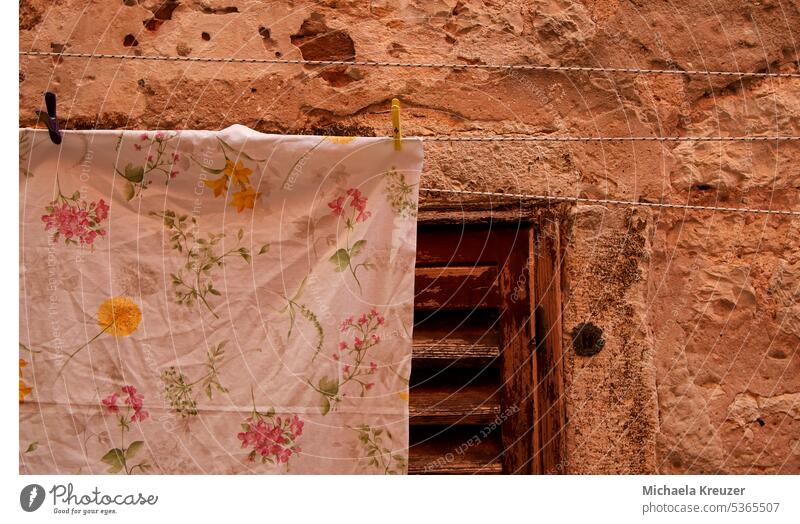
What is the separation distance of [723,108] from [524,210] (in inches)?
19.3

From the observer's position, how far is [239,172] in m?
1.34

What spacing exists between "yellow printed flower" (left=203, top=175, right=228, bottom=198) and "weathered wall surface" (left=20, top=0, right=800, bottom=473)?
303 mm

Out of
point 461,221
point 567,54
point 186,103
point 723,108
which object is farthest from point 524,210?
point 186,103

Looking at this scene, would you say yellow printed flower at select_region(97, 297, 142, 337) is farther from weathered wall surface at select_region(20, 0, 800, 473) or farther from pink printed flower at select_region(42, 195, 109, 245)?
weathered wall surface at select_region(20, 0, 800, 473)

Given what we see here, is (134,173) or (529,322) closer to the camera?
(134,173)

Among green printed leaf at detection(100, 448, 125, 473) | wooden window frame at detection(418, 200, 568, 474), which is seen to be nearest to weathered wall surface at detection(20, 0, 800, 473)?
wooden window frame at detection(418, 200, 568, 474)

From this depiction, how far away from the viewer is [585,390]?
1.55 meters

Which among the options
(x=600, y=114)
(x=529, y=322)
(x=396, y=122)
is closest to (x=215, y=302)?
(x=396, y=122)

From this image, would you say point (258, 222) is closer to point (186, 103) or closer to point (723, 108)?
point (186, 103)

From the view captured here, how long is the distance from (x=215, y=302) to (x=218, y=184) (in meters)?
0.21

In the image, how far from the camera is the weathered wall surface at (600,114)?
1575 millimetres

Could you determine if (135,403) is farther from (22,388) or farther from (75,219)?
(75,219)

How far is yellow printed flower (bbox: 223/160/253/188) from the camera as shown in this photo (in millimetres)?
1338
